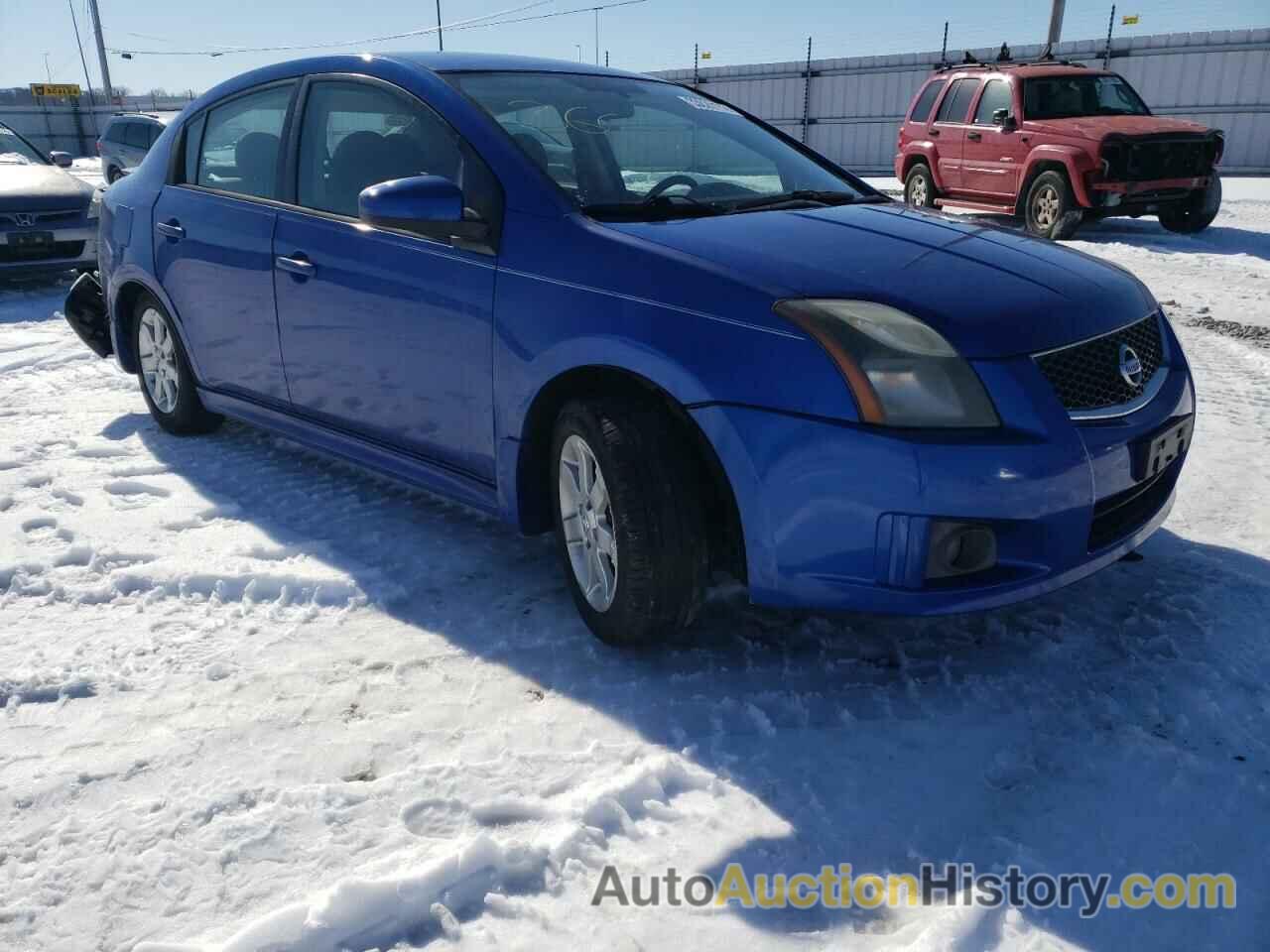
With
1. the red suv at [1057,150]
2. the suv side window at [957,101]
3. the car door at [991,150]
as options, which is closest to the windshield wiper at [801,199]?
the red suv at [1057,150]

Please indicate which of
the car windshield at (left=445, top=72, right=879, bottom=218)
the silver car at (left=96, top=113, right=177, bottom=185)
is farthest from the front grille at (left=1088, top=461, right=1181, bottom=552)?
the silver car at (left=96, top=113, right=177, bottom=185)

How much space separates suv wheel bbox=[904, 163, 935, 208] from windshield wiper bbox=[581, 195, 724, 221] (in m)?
10.4

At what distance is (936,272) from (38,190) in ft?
27.4

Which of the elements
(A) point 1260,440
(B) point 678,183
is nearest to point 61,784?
(B) point 678,183

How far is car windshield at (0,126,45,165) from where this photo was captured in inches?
374

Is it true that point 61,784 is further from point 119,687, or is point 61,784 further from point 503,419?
point 503,419

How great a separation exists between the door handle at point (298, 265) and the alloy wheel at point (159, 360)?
1170mm

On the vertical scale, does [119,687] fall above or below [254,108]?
below

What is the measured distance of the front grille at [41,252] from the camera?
830cm

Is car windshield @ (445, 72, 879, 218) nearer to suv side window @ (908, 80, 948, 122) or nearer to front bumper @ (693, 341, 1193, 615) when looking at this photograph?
front bumper @ (693, 341, 1193, 615)

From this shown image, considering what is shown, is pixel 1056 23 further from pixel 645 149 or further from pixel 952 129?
pixel 645 149

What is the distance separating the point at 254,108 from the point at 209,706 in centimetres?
248

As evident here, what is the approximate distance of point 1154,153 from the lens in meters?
10.2

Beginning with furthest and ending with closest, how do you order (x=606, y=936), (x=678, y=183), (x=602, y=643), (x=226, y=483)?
(x=226, y=483), (x=678, y=183), (x=602, y=643), (x=606, y=936)
